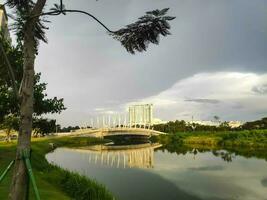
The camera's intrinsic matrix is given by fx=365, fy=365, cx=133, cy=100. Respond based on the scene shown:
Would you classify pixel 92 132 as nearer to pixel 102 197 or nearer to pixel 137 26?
pixel 102 197

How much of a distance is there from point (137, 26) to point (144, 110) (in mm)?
181223

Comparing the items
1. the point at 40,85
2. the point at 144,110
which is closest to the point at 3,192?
the point at 40,85

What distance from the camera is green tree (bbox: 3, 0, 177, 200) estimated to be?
7703 millimetres

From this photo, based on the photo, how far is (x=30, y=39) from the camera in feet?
26.9

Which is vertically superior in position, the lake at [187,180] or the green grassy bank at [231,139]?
the green grassy bank at [231,139]

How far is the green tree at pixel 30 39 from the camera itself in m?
7.70

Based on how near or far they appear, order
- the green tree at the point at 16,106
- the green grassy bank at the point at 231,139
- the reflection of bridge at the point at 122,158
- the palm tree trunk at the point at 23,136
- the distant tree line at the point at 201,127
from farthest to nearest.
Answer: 1. the distant tree line at the point at 201,127
2. the green grassy bank at the point at 231,139
3. the reflection of bridge at the point at 122,158
4. the green tree at the point at 16,106
5. the palm tree trunk at the point at 23,136

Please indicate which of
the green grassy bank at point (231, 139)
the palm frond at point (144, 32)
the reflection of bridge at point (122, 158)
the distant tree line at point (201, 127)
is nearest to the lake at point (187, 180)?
the reflection of bridge at point (122, 158)

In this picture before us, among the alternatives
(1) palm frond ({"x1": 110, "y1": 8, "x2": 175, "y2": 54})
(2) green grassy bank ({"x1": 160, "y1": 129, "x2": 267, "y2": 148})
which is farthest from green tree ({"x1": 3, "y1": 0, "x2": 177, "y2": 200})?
(2) green grassy bank ({"x1": 160, "y1": 129, "x2": 267, "y2": 148})

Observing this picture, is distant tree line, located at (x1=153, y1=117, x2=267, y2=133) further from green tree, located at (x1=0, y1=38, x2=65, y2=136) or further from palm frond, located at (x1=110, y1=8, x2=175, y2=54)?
palm frond, located at (x1=110, y1=8, x2=175, y2=54)

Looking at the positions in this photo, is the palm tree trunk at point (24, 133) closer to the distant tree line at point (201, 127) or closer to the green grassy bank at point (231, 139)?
the green grassy bank at point (231, 139)

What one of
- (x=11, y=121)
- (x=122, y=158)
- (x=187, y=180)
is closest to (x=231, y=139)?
(x=122, y=158)

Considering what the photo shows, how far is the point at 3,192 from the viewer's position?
18.0m

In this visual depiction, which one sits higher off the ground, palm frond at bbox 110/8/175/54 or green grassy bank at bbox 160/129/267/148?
palm frond at bbox 110/8/175/54
